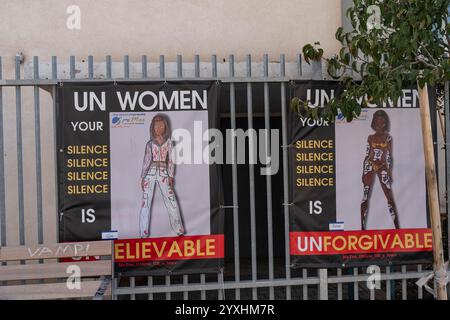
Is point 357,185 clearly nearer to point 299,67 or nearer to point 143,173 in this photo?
point 299,67

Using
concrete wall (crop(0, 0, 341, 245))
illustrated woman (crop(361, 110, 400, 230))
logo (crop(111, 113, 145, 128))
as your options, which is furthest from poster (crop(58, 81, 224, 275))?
concrete wall (crop(0, 0, 341, 245))

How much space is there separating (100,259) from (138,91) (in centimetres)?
151

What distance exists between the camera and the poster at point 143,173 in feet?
15.1

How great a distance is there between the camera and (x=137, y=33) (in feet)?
23.6

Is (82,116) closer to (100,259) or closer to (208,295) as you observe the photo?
(100,259)

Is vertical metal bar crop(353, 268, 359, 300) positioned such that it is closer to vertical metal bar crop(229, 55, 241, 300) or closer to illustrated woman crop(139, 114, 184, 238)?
vertical metal bar crop(229, 55, 241, 300)

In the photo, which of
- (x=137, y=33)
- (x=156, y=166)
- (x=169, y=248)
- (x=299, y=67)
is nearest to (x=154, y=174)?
(x=156, y=166)

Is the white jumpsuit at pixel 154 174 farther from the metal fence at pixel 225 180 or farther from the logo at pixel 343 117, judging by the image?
the logo at pixel 343 117

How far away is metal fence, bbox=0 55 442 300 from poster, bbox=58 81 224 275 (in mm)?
149

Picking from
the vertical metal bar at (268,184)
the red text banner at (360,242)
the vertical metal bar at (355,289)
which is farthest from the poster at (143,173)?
the vertical metal bar at (355,289)

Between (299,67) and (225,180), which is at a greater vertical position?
(299,67)

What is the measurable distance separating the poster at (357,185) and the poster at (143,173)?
812mm

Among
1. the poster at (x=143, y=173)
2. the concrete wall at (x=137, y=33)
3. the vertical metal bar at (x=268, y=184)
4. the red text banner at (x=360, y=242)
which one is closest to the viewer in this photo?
the poster at (x=143, y=173)

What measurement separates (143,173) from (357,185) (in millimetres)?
1966
